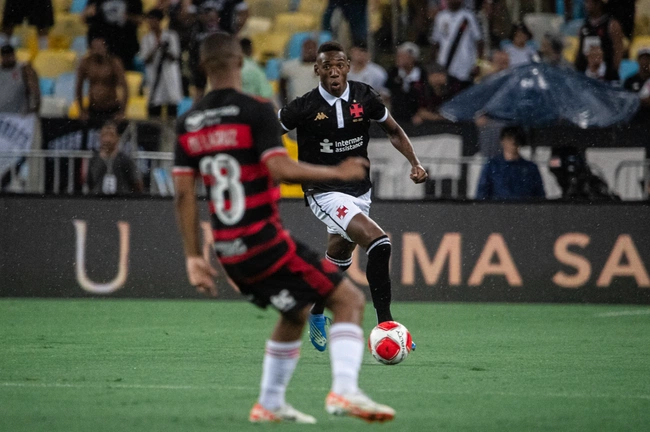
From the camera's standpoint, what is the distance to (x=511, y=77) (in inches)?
592

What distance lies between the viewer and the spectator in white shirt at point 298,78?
17.1 m

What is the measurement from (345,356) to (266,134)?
3.75 ft

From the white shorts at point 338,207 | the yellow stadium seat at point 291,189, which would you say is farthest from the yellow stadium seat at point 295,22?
the white shorts at point 338,207

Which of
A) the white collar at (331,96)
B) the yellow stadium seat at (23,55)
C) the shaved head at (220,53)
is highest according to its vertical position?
the shaved head at (220,53)

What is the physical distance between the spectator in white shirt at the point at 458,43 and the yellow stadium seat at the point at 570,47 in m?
1.46

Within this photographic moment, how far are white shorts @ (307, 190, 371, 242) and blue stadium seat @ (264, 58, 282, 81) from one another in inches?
378

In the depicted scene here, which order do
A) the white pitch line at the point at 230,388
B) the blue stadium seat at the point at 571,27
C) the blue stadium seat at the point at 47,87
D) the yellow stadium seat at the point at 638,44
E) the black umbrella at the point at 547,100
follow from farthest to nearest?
the blue stadium seat at the point at 47,87
the blue stadium seat at the point at 571,27
the yellow stadium seat at the point at 638,44
the black umbrella at the point at 547,100
the white pitch line at the point at 230,388

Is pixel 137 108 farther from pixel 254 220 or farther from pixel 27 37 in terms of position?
pixel 254 220

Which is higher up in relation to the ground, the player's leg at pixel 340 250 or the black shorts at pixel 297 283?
the black shorts at pixel 297 283

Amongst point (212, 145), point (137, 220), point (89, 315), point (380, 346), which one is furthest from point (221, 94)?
point (137, 220)

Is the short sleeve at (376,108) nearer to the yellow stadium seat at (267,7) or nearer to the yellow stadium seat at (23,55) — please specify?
the yellow stadium seat at (23,55)

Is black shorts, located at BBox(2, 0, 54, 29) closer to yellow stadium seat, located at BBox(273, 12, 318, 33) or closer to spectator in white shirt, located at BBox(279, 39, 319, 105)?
yellow stadium seat, located at BBox(273, 12, 318, 33)

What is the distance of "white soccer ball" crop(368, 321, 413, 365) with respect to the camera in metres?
8.34

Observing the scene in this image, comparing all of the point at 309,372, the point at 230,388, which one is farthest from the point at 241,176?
the point at 309,372
